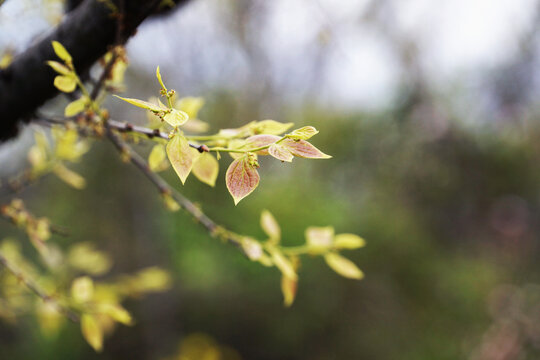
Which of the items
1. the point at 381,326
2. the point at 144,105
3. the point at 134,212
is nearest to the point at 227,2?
the point at 134,212

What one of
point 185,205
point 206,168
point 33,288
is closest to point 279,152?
point 206,168

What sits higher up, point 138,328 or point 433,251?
point 433,251

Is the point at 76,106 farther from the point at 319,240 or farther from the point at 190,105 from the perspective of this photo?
the point at 319,240

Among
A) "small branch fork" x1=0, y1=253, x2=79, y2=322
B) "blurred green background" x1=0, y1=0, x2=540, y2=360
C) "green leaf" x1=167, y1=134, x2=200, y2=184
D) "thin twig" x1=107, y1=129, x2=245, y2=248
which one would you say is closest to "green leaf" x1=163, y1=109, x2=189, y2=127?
"green leaf" x1=167, y1=134, x2=200, y2=184

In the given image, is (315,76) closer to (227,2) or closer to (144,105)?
(227,2)

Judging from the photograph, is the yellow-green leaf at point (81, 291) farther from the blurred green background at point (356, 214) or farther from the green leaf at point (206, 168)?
the blurred green background at point (356, 214)

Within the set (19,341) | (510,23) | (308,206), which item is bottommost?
(19,341)

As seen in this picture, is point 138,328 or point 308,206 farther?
point 138,328
